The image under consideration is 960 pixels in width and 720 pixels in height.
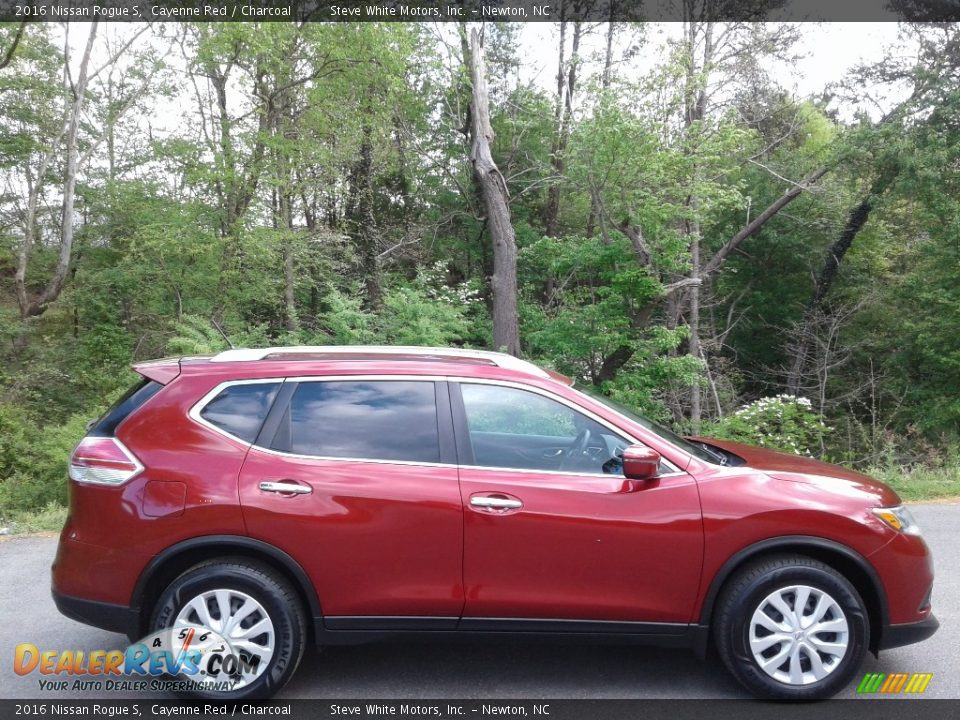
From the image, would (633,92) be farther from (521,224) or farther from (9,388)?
(9,388)

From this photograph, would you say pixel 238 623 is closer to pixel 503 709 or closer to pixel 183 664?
pixel 183 664

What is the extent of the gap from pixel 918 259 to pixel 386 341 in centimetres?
1661

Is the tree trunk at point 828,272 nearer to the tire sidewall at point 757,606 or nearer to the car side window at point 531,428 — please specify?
the tire sidewall at point 757,606

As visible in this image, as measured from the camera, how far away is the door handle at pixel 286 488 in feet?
11.1

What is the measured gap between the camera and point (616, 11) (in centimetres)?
2102

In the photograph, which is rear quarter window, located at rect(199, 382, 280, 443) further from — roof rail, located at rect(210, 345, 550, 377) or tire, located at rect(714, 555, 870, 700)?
tire, located at rect(714, 555, 870, 700)

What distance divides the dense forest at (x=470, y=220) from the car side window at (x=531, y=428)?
7548mm

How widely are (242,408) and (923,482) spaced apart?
7867 mm

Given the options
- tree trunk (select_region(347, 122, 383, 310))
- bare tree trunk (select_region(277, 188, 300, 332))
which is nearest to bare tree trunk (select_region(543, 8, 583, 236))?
A: tree trunk (select_region(347, 122, 383, 310))

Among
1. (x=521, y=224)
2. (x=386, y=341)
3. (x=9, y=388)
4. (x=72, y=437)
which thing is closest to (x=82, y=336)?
(x=9, y=388)

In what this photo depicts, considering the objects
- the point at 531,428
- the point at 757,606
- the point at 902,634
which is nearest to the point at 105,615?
the point at 531,428

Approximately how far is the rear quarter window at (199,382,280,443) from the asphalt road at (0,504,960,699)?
1.35m

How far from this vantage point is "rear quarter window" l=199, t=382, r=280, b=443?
140 inches

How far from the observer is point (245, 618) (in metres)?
3.37
